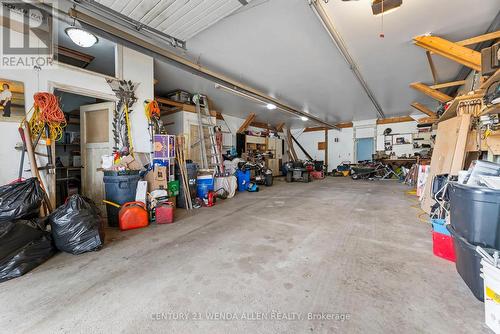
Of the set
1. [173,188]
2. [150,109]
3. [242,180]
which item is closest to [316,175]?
[242,180]

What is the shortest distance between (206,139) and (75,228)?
158 inches

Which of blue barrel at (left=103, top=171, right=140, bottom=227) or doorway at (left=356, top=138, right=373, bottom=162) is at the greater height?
doorway at (left=356, top=138, right=373, bottom=162)

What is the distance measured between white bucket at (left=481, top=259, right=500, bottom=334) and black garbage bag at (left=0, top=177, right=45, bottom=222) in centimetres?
374

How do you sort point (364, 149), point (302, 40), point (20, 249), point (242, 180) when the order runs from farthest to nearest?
point (364, 149) < point (242, 180) < point (302, 40) < point (20, 249)

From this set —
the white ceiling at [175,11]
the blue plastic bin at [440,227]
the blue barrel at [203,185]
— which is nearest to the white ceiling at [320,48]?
the white ceiling at [175,11]

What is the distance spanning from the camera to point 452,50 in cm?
306

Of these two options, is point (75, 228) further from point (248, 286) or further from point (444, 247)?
point (444, 247)

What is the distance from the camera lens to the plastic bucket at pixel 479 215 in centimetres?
130

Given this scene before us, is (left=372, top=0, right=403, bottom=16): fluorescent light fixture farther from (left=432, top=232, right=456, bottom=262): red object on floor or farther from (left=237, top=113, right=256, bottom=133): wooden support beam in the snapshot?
(left=237, top=113, right=256, bottom=133): wooden support beam

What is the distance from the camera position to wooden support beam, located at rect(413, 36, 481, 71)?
2.97 meters

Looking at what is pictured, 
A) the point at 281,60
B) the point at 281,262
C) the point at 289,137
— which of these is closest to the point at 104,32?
the point at 281,60

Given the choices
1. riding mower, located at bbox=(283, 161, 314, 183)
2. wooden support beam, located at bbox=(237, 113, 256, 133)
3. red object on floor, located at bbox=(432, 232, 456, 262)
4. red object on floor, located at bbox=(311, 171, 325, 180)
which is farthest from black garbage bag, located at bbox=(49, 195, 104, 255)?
red object on floor, located at bbox=(311, 171, 325, 180)

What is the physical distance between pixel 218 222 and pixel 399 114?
32.5 ft

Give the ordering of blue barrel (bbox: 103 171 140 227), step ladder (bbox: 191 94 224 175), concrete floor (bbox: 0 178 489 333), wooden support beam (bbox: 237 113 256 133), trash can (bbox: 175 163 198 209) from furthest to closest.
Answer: wooden support beam (bbox: 237 113 256 133), step ladder (bbox: 191 94 224 175), trash can (bbox: 175 163 198 209), blue barrel (bbox: 103 171 140 227), concrete floor (bbox: 0 178 489 333)
